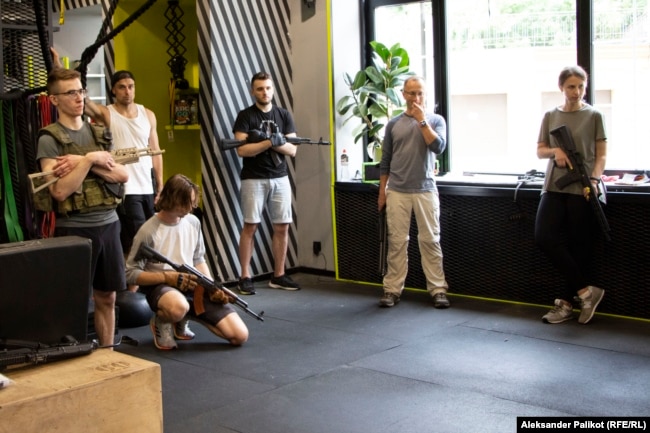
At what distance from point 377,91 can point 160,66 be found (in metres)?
2.29

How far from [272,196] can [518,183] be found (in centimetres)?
193

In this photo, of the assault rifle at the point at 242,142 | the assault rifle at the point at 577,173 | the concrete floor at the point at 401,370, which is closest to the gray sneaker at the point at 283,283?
the concrete floor at the point at 401,370

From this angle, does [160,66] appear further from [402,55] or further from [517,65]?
[517,65]

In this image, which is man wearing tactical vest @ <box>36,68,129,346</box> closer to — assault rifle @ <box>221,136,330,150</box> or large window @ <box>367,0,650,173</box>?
assault rifle @ <box>221,136,330,150</box>

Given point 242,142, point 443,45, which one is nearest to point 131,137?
point 242,142

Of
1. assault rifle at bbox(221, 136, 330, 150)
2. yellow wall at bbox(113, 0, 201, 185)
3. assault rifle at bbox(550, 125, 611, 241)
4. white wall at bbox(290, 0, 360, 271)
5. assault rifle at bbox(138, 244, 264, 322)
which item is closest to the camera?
assault rifle at bbox(138, 244, 264, 322)

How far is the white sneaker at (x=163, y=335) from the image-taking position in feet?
16.7

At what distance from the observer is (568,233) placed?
5.52 meters

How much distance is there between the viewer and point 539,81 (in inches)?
250

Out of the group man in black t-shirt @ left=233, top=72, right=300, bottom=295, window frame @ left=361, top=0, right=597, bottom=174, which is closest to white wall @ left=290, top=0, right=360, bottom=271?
window frame @ left=361, top=0, right=597, bottom=174

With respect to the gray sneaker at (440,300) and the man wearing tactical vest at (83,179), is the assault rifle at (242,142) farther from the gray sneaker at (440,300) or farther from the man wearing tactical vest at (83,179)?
the man wearing tactical vest at (83,179)

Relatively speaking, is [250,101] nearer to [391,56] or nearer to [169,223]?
[391,56]

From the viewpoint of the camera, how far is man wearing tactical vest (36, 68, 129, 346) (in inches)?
160

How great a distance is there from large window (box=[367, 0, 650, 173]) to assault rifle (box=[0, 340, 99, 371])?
4.25 m
